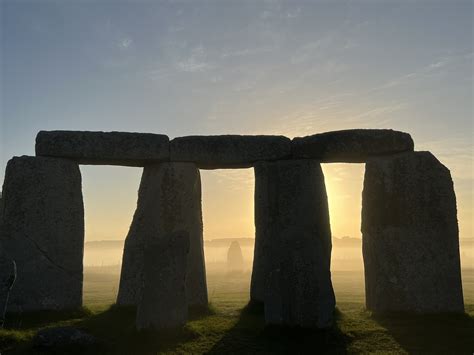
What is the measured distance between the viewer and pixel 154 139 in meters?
11.7

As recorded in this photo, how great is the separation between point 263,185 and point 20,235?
5.88 metres

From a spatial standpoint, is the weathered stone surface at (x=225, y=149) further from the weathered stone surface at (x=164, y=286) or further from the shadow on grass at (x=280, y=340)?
the shadow on grass at (x=280, y=340)

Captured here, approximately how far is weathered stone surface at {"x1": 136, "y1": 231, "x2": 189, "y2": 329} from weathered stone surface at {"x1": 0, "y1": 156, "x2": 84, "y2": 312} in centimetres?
360

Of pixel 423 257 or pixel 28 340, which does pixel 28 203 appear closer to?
pixel 28 340

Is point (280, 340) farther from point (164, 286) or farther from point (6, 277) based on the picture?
point (6, 277)

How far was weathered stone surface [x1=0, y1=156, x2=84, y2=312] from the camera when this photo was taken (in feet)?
36.4

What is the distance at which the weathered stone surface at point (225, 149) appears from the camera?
11539 mm

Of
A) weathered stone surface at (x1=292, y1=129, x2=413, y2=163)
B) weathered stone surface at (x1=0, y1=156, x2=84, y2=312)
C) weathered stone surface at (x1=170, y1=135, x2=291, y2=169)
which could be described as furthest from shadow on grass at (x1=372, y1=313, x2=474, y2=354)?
weathered stone surface at (x1=0, y1=156, x2=84, y2=312)

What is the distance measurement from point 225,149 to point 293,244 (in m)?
3.19

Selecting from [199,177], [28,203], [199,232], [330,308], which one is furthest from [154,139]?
[330,308]

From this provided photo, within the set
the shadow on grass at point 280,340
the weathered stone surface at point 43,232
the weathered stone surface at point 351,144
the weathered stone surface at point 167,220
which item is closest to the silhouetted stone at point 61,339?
the shadow on grass at point 280,340

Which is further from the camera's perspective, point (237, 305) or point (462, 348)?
point (237, 305)

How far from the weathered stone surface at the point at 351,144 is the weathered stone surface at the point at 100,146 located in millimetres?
3698

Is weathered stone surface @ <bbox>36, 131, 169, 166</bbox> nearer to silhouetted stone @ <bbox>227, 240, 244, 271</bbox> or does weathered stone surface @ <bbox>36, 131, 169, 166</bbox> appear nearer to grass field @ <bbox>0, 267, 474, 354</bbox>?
grass field @ <bbox>0, 267, 474, 354</bbox>
